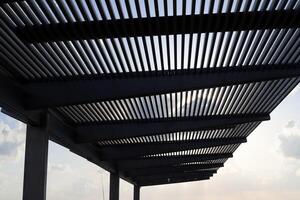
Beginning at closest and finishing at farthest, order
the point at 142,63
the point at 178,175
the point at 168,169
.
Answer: the point at 142,63, the point at 168,169, the point at 178,175

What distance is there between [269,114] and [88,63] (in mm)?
12471

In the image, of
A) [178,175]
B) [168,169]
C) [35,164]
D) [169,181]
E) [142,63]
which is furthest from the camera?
[169,181]

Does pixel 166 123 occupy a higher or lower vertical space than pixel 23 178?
higher

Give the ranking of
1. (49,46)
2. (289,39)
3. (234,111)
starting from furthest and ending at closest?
1. (234,111)
2. (289,39)
3. (49,46)

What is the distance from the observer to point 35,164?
18438 mm

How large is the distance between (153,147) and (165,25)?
19840mm

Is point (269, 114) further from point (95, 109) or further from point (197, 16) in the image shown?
point (197, 16)

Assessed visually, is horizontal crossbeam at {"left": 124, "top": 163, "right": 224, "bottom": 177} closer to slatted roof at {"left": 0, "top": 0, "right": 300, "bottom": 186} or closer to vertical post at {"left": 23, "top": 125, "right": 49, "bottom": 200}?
slatted roof at {"left": 0, "top": 0, "right": 300, "bottom": 186}

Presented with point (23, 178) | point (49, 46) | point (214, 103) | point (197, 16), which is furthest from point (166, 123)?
point (197, 16)

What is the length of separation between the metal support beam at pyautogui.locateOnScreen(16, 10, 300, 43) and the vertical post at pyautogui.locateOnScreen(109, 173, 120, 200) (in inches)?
1011

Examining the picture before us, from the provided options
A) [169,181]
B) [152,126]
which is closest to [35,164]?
[152,126]

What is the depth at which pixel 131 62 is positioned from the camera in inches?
601

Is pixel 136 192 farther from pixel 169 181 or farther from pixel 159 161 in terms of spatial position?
pixel 159 161

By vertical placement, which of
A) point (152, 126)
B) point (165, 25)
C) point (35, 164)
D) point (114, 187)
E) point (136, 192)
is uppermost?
point (152, 126)
